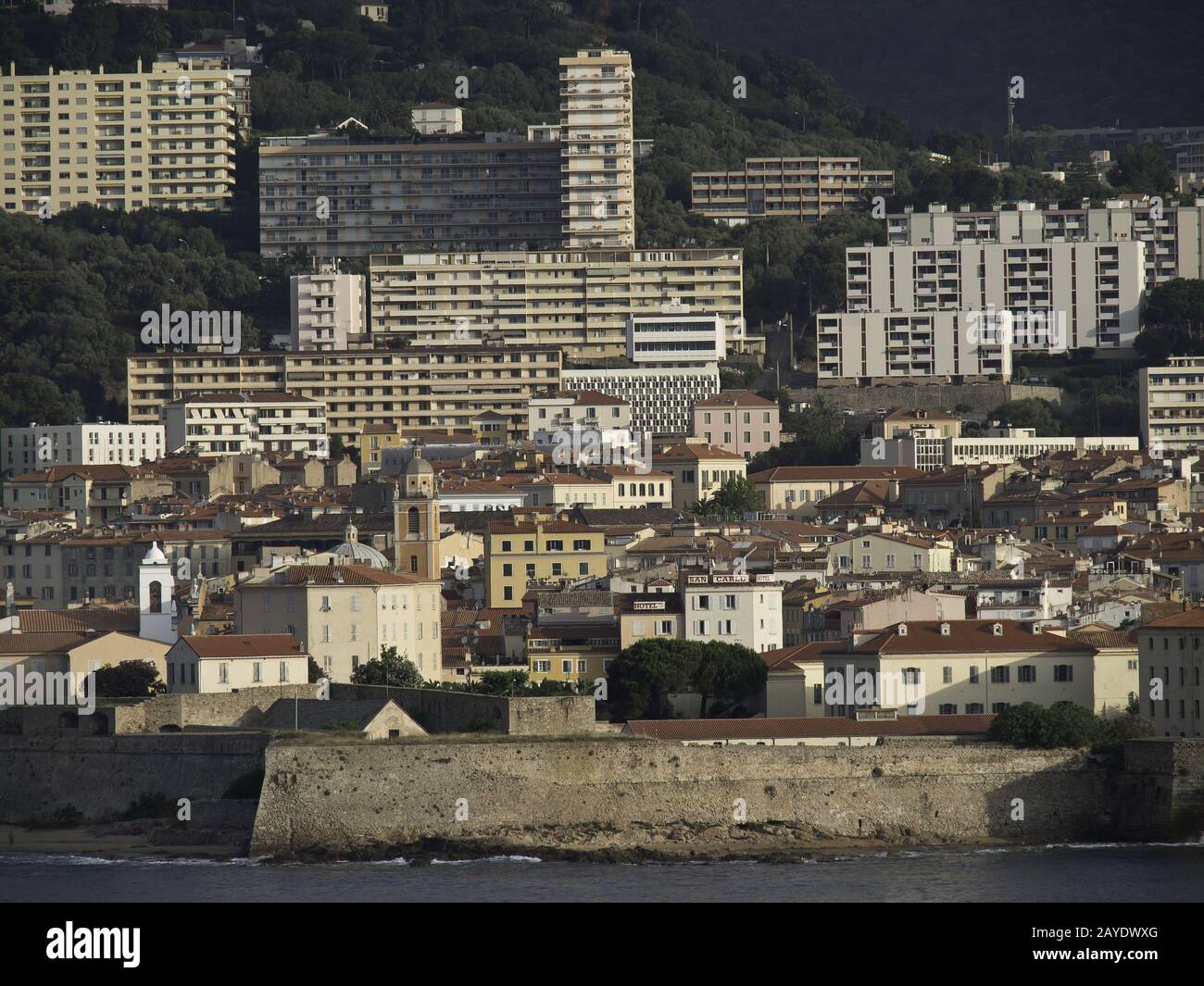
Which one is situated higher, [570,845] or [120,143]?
[120,143]

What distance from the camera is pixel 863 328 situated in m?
136

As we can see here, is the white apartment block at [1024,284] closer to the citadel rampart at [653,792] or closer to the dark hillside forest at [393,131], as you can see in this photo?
the dark hillside forest at [393,131]

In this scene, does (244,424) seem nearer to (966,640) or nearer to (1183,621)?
(966,640)

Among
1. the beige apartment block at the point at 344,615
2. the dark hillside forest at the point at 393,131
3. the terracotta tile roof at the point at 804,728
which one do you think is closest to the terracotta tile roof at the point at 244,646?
the beige apartment block at the point at 344,615

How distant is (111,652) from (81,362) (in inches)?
2767

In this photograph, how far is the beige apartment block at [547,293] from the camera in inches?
5655

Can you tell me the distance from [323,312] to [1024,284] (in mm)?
33467

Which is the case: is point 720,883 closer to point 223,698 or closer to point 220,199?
point 223,698

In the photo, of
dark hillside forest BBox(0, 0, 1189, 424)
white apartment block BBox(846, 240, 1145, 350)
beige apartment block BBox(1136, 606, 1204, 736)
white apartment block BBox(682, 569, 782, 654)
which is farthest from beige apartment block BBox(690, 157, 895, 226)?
beige apartment block BBox(1136, 606, 1204, 736)

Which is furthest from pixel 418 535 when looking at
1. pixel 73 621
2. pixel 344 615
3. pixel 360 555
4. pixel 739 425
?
pixel 739 425

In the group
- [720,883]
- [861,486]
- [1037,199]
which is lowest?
[720,883]

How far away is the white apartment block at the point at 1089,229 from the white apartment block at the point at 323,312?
86.9ft

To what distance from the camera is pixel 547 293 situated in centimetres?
14500

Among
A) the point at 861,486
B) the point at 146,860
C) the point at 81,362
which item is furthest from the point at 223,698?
the point at 81,362
